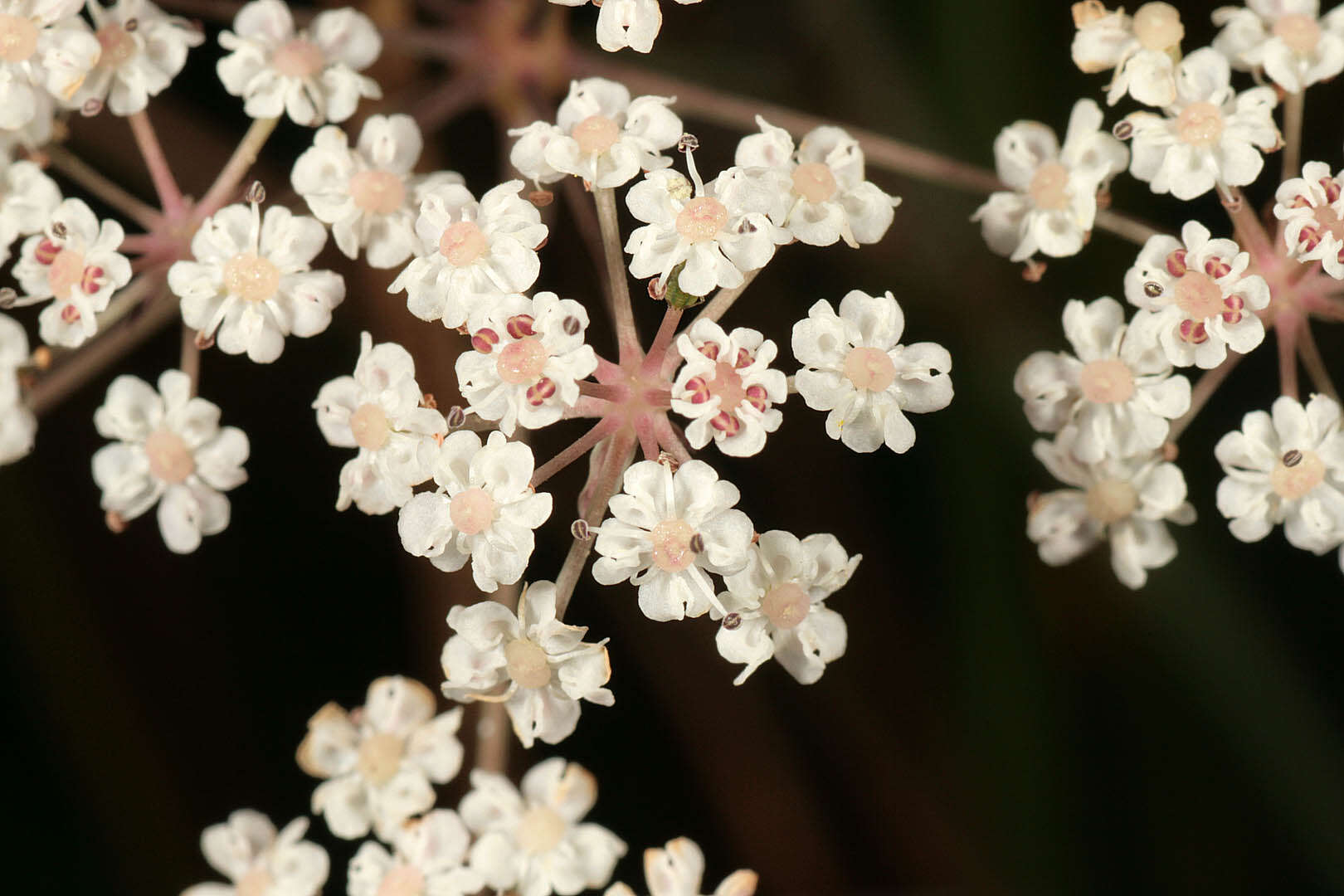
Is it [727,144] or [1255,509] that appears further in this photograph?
[727,144]

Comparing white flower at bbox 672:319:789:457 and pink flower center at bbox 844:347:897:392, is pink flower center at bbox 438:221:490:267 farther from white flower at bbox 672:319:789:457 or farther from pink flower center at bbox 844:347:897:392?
pink flower center at bbox 844:347:897:392

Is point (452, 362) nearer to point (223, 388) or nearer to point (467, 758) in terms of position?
point (223, 388)

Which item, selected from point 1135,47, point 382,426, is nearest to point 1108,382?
point 1135,47

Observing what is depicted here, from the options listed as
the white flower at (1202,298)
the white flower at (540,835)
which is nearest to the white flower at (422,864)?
the white flower at (540,835)

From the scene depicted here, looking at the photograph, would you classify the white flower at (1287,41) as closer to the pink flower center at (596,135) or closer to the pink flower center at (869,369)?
the pink flower center at (869,369)

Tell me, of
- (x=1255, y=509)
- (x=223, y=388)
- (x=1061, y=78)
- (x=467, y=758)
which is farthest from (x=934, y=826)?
(x=223, y=388)

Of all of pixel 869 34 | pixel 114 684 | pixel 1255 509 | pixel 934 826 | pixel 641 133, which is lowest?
pixel 934 826

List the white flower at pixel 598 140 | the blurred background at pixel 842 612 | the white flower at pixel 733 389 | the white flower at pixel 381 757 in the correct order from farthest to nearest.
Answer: the blurred background at pixel 842 612
the white flower at pixel 381 757
the white flower at pixel 598 140
the white flower at pixel 733 389
